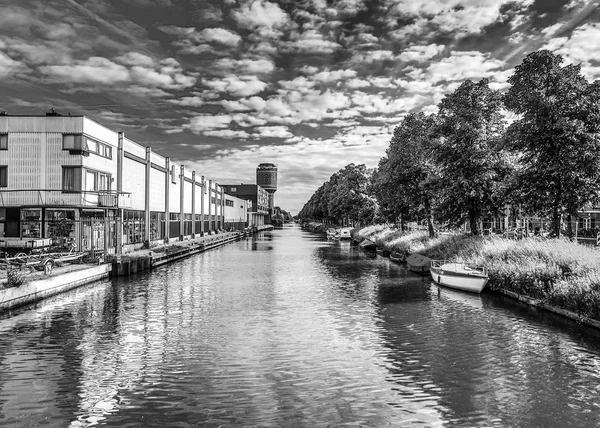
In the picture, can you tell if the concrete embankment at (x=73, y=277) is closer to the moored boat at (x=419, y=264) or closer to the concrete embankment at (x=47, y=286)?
the concrete embankment at (x=47, y=286)

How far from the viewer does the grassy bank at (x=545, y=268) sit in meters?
19.7

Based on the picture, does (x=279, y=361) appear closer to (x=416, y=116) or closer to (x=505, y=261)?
(x=505, y=261)

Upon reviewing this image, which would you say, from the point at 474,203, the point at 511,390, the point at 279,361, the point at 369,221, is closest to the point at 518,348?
the point at 511,390

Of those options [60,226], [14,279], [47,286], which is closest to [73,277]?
[47,286]

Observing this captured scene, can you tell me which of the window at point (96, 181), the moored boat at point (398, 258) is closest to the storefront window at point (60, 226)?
the window at point (96, 181)

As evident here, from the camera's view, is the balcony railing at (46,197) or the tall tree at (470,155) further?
the balcony railing at (46,197)

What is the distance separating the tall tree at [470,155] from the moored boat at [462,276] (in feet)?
29.3

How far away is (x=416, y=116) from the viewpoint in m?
55.8

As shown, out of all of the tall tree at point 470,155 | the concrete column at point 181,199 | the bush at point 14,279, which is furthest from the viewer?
the concrete column at point 181,199

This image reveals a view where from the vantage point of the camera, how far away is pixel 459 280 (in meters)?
28.3

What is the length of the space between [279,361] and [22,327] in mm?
11246

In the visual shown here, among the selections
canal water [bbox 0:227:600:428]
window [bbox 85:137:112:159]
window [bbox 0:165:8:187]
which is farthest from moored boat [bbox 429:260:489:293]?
window [bbox 0:165:8:187]

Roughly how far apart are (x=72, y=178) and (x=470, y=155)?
32377 mm

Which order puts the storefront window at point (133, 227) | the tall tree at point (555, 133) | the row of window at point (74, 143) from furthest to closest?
the storefront window at point (133, 227), the row of window at point (74, 143), the tall tree at point (555, 133)
